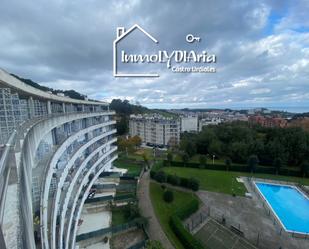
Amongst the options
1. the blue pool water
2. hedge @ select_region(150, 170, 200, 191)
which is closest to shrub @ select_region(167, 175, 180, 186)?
hedge @ select_region(150, 170, 200, 191)

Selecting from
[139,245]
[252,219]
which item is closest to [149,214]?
[139,245]

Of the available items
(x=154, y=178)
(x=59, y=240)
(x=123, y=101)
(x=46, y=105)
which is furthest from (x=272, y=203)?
(x=123, y=101)

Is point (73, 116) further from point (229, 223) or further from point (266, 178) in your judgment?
point (266, 178)

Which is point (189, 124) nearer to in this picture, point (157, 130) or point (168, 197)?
point (157, 130)

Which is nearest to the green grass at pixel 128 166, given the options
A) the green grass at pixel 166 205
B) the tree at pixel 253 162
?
the green grass at pixel 166 205

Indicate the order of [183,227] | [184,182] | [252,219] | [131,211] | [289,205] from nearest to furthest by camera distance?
[183,227], [131,211], [252,219], [289,205], [184,182]

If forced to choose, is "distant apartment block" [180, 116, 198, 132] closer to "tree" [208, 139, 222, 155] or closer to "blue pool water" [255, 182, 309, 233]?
"tree" [208, 139, 222, 155]

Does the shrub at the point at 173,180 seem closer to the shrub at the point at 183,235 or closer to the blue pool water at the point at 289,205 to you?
the shrub at the point at 183,235
